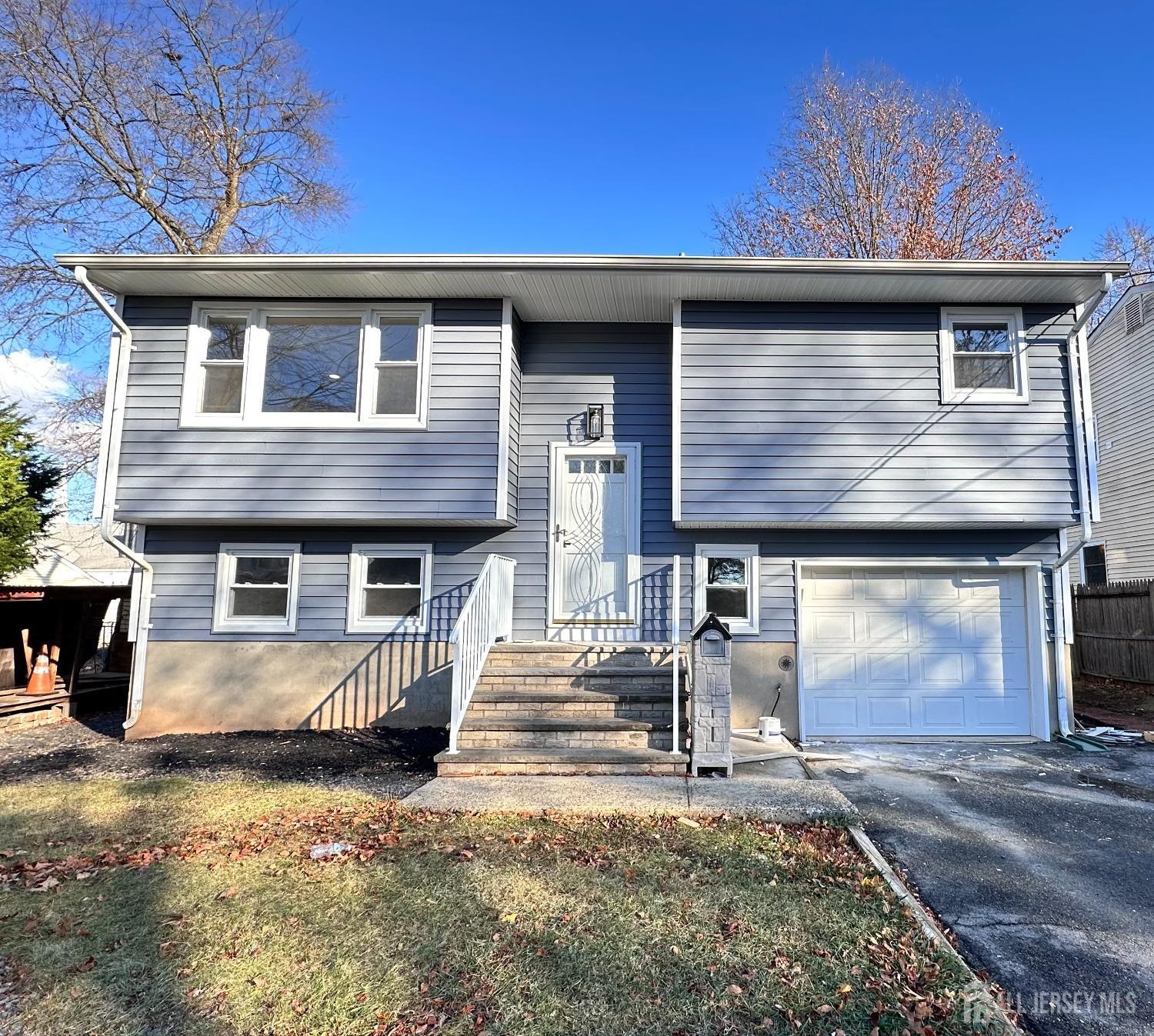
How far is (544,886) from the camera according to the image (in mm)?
3586

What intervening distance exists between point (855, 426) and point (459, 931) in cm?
636

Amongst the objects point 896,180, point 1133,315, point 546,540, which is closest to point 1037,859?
point 546,540

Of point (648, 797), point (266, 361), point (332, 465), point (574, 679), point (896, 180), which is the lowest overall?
point (648, 797)

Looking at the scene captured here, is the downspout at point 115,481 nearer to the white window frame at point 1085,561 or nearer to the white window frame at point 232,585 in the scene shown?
the white window frame at point 232,585

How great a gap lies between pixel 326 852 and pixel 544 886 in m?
1.46

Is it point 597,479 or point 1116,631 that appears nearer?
point 597,479

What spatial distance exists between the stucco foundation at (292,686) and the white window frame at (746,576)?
3.01m

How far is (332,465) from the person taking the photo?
24.2 ft

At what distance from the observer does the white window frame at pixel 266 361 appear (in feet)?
24.5

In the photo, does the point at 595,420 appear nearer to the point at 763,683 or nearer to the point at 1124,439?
the point at 763,683

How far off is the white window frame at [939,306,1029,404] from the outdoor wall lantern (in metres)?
3.83

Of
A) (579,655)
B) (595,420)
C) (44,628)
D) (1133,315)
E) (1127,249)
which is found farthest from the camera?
(1127,249)

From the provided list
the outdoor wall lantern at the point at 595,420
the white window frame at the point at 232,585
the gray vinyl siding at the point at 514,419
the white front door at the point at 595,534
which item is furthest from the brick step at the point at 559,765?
the outdoor wall lantern at the point at 595,420

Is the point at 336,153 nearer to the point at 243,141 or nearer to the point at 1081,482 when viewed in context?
the point at 243,141
